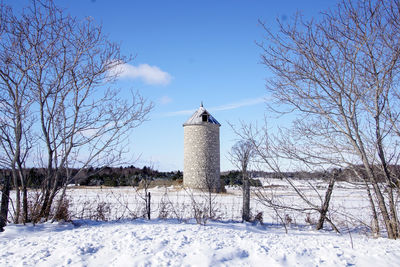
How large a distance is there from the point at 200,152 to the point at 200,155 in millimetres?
221

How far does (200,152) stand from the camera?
23.3 meters

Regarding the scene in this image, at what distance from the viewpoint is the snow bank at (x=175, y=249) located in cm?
387

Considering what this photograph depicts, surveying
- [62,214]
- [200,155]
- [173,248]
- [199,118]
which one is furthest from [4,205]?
[199,118]

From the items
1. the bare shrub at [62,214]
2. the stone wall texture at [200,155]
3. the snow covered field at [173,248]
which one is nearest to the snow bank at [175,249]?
the snow covered field at [173,248]

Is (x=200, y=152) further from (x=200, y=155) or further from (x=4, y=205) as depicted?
(x=4, y=205)

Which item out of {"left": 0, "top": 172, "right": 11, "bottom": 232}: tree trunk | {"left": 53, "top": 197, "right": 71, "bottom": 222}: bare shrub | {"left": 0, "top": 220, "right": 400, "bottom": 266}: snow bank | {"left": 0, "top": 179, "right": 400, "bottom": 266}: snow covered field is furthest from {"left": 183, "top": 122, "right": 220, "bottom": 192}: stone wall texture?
{"left": 0, "top": 220, "right": 400, "bottom": 266}: snow bank

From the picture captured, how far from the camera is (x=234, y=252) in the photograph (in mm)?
4141

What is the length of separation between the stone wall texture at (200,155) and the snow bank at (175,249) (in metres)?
18.0

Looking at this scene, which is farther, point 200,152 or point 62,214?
point 200,152

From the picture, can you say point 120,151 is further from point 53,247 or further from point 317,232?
point 317,232

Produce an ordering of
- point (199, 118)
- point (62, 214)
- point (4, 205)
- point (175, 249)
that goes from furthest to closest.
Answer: point (199, 118) < point (62, 214) < point (4, 205) < point (175, 249)

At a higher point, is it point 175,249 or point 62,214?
point 62,214

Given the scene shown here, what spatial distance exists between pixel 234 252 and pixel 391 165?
394 centimetres

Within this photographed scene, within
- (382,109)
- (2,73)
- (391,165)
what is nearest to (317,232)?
(391,165)
